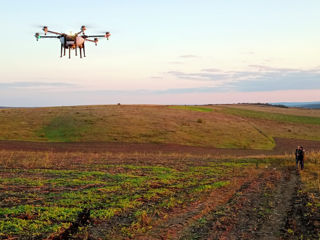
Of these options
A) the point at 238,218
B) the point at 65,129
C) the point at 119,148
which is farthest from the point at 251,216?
the point at 65,129

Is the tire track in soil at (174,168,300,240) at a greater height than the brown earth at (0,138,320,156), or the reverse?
the tire track in soil at (174,168,300,240)

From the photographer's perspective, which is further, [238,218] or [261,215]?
[261,215]

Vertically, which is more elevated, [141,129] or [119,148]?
[141,129]

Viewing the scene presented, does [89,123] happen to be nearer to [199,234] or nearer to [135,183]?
[135,183]

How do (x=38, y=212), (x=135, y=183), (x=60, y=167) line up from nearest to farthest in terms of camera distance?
(x=38, y=212), (x=135, y=183), (x=60, y=167)

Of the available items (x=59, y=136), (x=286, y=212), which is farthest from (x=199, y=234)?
(x=59, y=136)

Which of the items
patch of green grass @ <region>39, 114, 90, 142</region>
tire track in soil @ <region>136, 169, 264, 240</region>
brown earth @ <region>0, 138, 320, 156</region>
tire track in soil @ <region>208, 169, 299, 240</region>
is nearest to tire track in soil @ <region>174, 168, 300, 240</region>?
tire track in soil @ <region>208, 169, 299, 240</region>

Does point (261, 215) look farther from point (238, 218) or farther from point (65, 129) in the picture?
point (65, 129)

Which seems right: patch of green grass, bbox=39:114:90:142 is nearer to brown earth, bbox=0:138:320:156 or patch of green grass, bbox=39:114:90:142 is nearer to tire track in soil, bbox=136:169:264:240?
brown earth, bbox=0:138:320:156

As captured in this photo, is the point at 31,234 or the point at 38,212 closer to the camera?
the point at 31,234

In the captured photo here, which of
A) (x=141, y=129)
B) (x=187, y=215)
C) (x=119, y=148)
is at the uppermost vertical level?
(x=141, y=129)

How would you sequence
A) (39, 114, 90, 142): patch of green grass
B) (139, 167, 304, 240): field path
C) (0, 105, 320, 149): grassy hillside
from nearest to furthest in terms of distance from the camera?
(139, 167, 304, 240): field path → (39, 114, 90, 142): patch of green grass → (0, 105, 320, 149): grassy hillside
